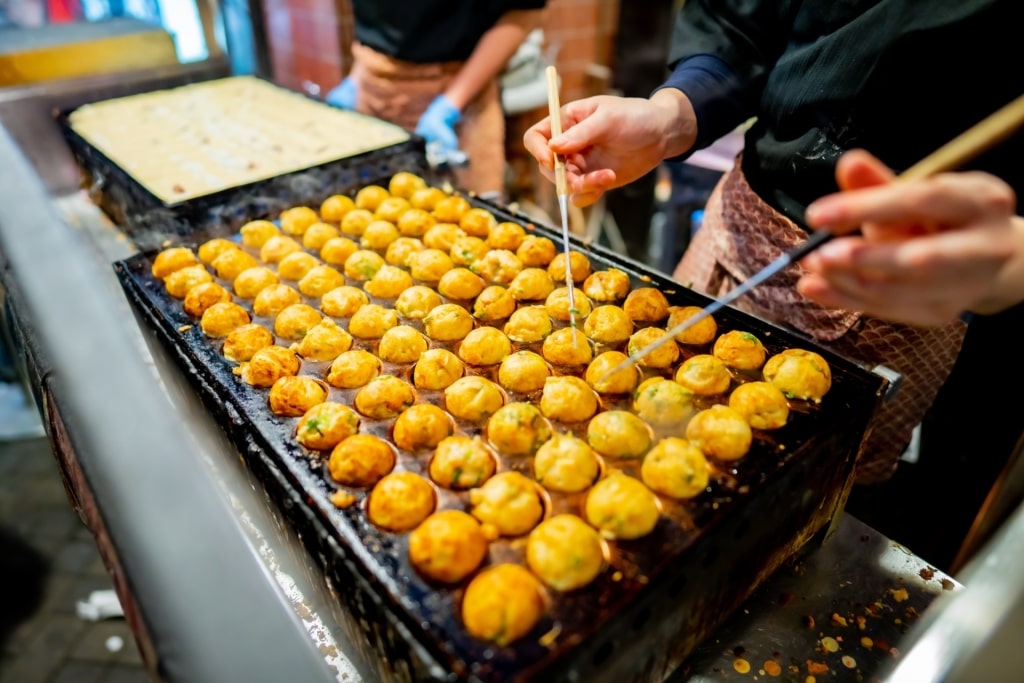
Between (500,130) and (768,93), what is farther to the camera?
(500,130)

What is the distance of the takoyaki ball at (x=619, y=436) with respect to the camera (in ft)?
5.24

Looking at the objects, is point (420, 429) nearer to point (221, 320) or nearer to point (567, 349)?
point (567, 349)

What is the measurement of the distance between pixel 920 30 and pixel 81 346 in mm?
1946

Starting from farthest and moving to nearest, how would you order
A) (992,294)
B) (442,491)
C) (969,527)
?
(969,527)
(442,491)
(992,294)

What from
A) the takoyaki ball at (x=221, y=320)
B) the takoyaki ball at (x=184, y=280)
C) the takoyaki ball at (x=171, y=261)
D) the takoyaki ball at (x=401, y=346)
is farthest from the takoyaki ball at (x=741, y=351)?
the takoyaki ball at (x=171, y=261)

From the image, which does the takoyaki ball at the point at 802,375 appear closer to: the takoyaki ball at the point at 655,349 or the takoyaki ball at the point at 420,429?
the takoyaki ball at the point at 655,349

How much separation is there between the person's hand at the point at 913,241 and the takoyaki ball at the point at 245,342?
1.50 metres

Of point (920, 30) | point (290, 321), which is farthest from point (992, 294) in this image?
point (290, 321)

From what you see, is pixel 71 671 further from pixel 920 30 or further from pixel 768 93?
pixel 920 30

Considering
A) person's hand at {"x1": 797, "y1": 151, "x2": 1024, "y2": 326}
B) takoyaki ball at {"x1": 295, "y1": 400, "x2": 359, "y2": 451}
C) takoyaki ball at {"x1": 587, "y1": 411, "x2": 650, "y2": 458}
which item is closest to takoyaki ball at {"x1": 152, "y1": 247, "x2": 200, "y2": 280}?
takoyaki ball at {"x1": 295, "y1": 400, "x2": 359, "y2": 451}

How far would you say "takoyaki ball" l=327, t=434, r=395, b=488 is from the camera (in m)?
1.53

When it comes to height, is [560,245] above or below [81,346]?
below

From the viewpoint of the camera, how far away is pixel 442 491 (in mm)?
1538

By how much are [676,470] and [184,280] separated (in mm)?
1703
